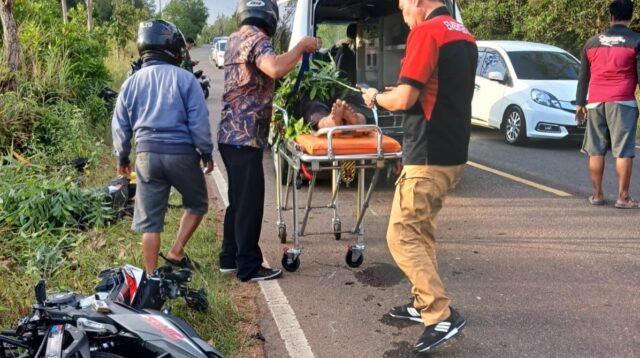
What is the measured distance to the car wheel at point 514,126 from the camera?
1050 centimetres

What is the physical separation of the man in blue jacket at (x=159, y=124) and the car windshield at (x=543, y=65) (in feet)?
26.2

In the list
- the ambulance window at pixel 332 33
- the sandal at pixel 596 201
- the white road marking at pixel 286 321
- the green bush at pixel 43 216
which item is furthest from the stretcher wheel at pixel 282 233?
the ambulance window at pixel 332 33

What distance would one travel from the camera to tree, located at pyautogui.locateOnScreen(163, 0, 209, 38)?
74213mm

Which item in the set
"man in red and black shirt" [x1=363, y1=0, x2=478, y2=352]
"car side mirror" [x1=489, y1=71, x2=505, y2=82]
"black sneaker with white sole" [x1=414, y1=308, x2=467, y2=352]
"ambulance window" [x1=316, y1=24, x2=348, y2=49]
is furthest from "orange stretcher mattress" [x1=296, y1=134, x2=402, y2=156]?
"car side mirror" [x1=489, y1=71, x2=505, y2=82]

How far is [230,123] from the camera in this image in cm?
455

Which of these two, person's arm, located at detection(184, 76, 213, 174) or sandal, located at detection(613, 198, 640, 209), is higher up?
person's arm, located at detection(184, 76, 213, 174)

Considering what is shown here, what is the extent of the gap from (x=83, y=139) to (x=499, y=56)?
23.9 ft

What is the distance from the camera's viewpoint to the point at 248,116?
4.54 metres

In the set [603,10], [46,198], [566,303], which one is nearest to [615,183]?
[566,303]

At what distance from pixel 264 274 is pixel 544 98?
7.21m

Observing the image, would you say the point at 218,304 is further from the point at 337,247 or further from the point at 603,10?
the point at 603,10

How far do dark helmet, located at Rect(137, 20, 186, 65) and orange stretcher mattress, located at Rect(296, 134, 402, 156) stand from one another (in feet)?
3.62

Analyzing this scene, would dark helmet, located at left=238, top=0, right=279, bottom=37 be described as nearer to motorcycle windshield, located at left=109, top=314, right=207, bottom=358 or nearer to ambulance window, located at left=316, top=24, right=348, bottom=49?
motorcycle windshield, located at left=109, top=314, right=207, bottom=358

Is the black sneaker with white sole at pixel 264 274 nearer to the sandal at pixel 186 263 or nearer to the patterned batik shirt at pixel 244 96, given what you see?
the sandal at pixel 186 263
